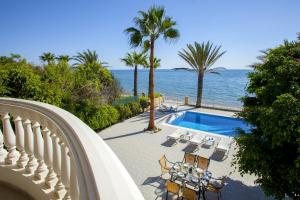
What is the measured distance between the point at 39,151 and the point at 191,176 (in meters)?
6.75

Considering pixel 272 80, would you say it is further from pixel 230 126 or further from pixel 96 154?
pixel 230 126

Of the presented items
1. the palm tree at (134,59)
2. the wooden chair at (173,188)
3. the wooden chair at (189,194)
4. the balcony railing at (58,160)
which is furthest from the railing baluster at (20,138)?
the palm tree at (134,59)

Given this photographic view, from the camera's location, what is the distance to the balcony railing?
2.86ft

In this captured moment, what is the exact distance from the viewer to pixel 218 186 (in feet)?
24.0

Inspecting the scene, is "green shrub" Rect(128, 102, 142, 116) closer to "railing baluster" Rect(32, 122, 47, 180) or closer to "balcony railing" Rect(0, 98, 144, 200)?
"balcony railing" Rect(0, 98, 144, 200)

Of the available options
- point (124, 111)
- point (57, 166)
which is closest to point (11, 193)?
point (57, 166)

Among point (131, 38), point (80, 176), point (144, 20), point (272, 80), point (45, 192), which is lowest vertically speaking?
point (45, 192)

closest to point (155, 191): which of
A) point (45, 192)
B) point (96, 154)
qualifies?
point (45, 192)

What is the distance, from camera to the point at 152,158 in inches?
400

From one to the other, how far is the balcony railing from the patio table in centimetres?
608

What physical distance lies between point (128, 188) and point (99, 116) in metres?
13.4

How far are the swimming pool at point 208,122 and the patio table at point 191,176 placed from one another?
8642 millimetres

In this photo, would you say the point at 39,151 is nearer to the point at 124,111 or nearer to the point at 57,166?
the point at 57,166

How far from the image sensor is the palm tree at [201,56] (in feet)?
68.4
